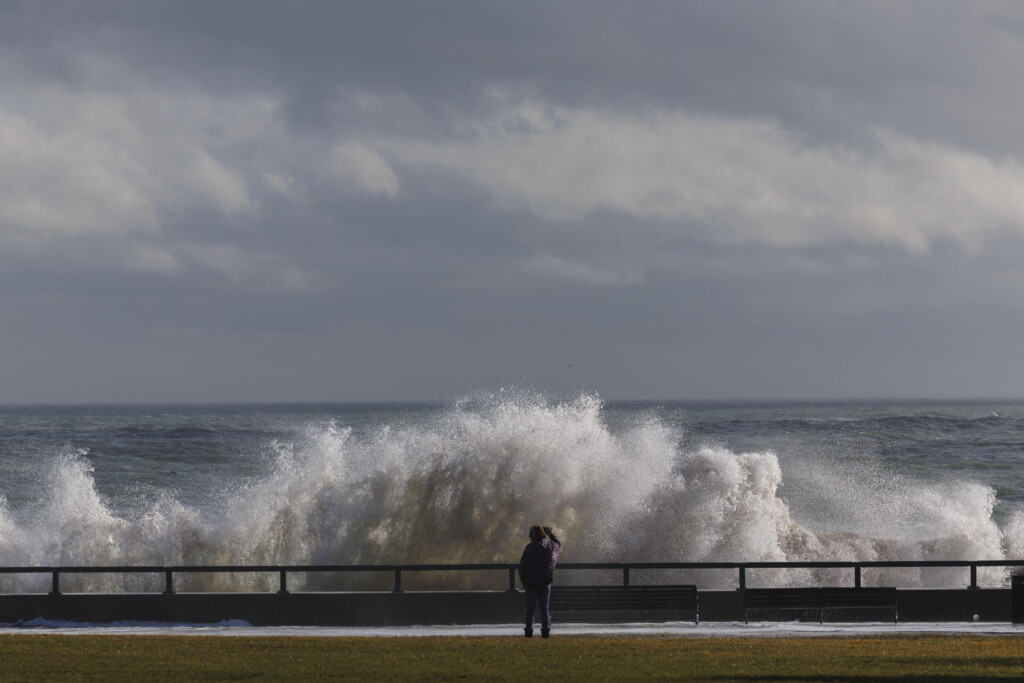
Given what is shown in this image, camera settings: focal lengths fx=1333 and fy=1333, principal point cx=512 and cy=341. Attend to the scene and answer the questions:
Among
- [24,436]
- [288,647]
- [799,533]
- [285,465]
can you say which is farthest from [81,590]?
[24,436]

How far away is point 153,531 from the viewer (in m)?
21.7

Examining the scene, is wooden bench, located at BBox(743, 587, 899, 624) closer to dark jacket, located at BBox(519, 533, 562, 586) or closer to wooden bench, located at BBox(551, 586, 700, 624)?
wooden bench, located at BBox(551, 586, 700, 624)

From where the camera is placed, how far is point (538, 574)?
47.2 ft

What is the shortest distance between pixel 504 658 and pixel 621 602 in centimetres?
346

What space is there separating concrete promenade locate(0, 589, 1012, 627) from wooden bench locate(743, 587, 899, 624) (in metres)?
0.43

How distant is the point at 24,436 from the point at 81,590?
173 ft

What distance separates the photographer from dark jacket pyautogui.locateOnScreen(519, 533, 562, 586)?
1441 centimetres

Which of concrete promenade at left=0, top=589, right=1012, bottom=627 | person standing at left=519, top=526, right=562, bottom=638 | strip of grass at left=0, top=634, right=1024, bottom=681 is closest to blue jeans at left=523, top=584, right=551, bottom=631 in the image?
person standing at left=519, top=526, right=562, bottom=638

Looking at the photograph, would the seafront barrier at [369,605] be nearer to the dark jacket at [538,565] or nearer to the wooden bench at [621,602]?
the wooden bench at [621,602]

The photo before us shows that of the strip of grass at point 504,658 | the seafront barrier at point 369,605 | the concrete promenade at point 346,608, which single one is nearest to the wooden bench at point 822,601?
the seafront barrier at point 369,605

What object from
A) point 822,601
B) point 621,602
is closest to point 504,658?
point 621,602

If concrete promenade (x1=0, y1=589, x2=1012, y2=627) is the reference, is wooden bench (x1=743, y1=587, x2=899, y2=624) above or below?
above

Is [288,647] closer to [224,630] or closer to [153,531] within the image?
→ [224,630]

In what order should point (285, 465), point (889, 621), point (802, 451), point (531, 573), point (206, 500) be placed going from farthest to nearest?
1. point (802, 451)
2. point (206, 500)
3. point (285, 465)
4. point (889, 621)
5. point (531, 573)
